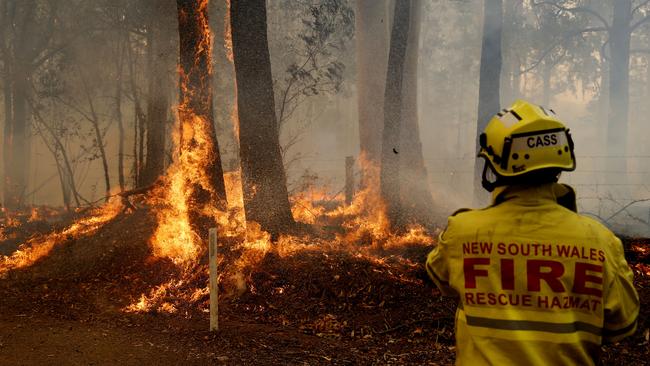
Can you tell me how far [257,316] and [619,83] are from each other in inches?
844

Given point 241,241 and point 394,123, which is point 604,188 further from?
point 241,241

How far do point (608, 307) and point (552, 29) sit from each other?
28.4 m

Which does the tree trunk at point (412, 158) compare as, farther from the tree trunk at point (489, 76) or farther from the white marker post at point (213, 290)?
the white marker post at point (213, 290)

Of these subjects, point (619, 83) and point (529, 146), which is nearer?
point (529, 146)

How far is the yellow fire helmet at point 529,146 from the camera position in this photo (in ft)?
8.09

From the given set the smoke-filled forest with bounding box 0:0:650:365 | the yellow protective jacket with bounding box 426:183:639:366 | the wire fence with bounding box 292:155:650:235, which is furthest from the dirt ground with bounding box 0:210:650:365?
the wire fence with bounding box 292:155:650:235

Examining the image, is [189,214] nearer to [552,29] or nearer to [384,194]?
[384,194]

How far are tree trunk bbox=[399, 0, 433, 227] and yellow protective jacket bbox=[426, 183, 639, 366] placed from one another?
32.9ft

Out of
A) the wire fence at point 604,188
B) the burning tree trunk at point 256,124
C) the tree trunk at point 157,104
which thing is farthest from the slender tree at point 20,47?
the burning tree trunk at point 256,124

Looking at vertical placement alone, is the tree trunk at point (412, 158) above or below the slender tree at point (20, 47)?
below

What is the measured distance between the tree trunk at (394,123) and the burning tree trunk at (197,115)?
11.0ft

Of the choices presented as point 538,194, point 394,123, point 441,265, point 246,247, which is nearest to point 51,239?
point 246,247

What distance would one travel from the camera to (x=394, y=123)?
11703mm

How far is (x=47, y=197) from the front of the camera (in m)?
32.7
